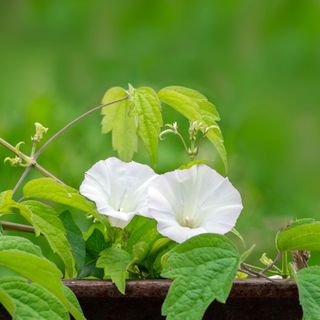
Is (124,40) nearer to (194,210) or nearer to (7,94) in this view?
(7,94)

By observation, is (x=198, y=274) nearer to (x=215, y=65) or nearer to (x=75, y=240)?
(x=75, y=240)

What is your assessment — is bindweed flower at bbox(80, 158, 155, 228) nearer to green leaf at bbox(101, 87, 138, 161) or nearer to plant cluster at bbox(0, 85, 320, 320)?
plant cluster at bbox(0, 85, 320, 320)

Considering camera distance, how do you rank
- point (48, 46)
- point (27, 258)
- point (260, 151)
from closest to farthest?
1. point (27, 258)
2. point (260, 151)
3. point (48, 46)

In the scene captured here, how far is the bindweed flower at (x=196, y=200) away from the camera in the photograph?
35.5 inches

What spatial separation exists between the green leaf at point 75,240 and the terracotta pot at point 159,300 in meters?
0.07

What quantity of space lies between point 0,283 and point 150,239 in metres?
0.19

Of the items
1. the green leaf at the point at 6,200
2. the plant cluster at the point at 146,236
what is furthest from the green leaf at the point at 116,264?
the green leaf at the point at 6,200

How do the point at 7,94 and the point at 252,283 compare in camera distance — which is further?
the point at 7,94

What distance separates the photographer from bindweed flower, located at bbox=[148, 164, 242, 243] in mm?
902

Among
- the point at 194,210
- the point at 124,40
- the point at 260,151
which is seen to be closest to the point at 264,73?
the point at 124,40

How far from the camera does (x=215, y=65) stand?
146 inches

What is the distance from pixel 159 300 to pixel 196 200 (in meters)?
0.13

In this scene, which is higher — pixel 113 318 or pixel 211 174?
pixel 211 174

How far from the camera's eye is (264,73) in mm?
4035
